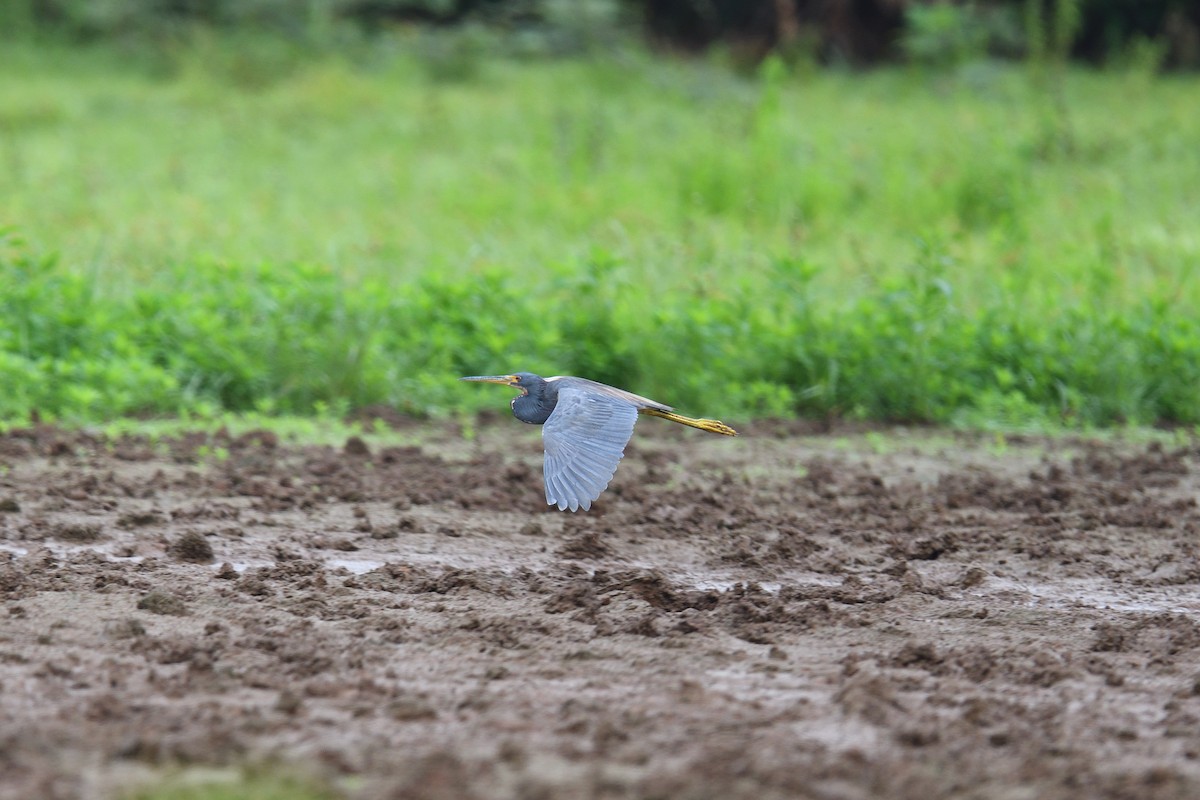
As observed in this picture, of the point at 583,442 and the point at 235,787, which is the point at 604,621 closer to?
the point at 583,442

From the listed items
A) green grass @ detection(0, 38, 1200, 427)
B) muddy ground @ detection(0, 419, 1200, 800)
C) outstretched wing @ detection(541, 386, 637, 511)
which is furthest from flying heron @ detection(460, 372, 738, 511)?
green grass @ detection(0, 38, 1200, 427)

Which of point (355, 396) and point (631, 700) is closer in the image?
point (631, 700)

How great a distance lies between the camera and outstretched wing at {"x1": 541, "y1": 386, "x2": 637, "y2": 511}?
457 cm

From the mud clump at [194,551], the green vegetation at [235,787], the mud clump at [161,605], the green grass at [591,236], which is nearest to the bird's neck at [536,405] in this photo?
the mud clump at [194,551]

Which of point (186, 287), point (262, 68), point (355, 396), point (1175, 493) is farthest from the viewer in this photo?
point (262, 68)

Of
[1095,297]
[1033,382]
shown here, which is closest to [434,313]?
[1033,382]

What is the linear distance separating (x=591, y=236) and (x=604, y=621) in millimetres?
6615

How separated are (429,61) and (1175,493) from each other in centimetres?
1294

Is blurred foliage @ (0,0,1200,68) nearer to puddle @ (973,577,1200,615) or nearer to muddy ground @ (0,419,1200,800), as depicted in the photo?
muddy ground @ (0,419,1200,800)

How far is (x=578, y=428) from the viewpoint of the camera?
15.9ft

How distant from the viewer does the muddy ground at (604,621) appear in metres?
3.25

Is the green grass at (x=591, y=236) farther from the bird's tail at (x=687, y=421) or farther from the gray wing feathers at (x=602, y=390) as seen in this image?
the gray wing feathers at (x=602, y=390)

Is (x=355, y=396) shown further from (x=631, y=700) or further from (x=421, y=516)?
(x=631, y=700)

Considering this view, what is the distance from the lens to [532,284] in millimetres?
8945
